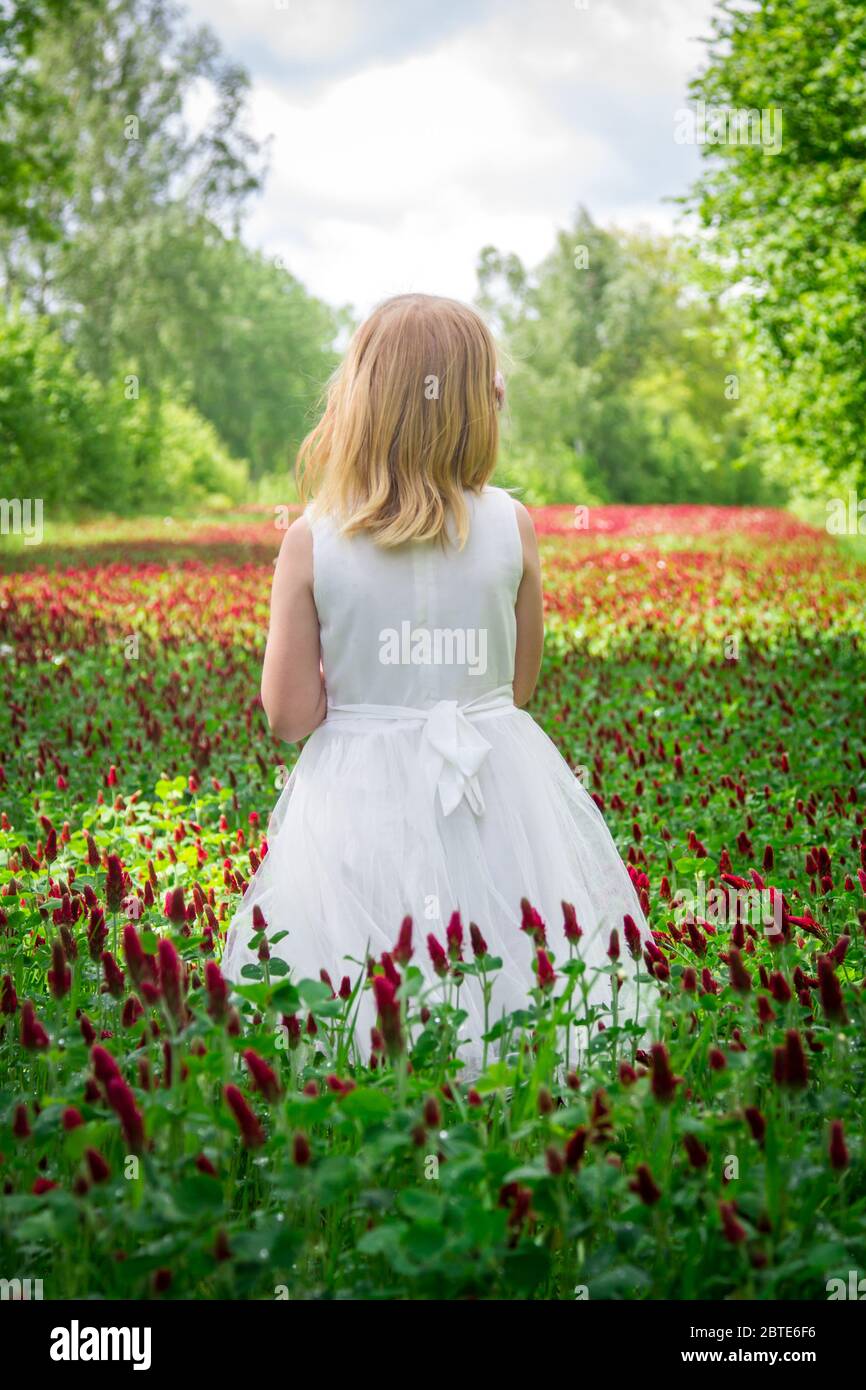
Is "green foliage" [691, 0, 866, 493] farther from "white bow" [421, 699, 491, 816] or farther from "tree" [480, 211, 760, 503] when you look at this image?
"tree" [480, 211, 760, 503]

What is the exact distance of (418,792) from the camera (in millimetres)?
3217

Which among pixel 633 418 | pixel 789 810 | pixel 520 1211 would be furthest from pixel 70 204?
pixel 520 1211

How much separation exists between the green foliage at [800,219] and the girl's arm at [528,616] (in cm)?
1126

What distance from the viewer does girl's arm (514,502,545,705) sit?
3424mm

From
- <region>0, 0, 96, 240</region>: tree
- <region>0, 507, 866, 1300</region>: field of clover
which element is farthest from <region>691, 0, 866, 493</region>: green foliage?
<region>0, 0, 96, 240</region>: tree

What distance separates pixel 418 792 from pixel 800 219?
1367 cm

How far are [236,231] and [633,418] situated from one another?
21.9m

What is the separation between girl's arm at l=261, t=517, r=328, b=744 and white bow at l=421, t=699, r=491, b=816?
1.10 ft

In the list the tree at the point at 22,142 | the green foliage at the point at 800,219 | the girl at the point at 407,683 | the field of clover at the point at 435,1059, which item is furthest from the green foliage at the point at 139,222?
the girl at the point at 407,683

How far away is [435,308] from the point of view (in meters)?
3.11

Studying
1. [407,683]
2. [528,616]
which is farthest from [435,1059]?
[528,616]

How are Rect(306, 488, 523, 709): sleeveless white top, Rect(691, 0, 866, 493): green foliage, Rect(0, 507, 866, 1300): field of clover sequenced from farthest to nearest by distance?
Rect(691, 0, 866, 493): green foliage
Rect(306, 488, 523, 709): sleeveless white top
Rect(0, 507, 866, 1300): field of clover

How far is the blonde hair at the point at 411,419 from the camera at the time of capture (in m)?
3.08
